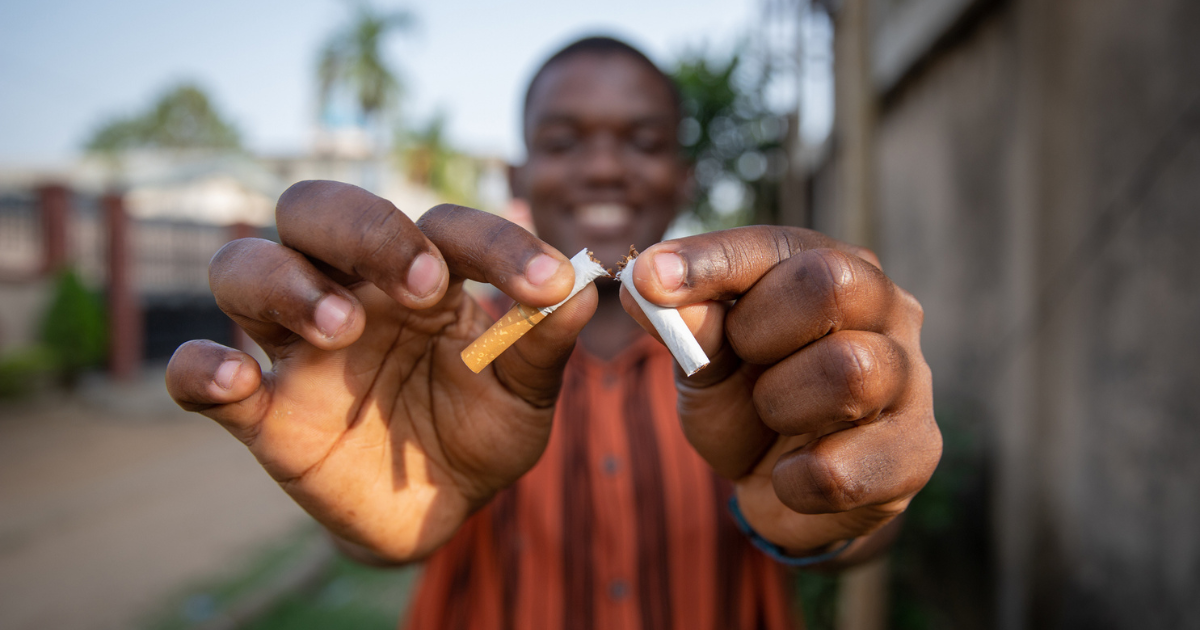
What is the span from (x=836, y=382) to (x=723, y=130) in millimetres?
3027

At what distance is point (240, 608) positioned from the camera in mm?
3881

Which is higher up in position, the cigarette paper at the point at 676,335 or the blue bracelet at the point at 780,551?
the cigarette paper at the point at 676,335

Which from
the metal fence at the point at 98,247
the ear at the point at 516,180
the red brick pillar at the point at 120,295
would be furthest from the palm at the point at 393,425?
the red brick pillar at the point at 120,295

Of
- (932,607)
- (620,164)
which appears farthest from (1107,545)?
(620,164)

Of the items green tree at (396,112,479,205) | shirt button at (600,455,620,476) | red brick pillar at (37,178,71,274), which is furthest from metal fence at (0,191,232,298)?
green tree at (396,112,479,205)

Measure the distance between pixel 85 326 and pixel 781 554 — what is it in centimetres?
1322

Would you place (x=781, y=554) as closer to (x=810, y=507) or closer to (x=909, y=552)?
(x=810, y=507)

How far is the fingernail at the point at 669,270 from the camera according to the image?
0.86 metres

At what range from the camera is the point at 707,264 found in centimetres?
86

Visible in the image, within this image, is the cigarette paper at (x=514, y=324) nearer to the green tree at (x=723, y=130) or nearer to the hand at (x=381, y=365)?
the hand at (x=381, y=365)

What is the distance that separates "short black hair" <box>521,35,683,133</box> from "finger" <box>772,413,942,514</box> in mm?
1694

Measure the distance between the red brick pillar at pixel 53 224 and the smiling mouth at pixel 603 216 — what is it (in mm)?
12646

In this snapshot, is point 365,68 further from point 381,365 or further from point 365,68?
point 381,365

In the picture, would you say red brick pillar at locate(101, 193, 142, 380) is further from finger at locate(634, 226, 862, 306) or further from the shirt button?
finger at locate(634, 226, 862, 306)
